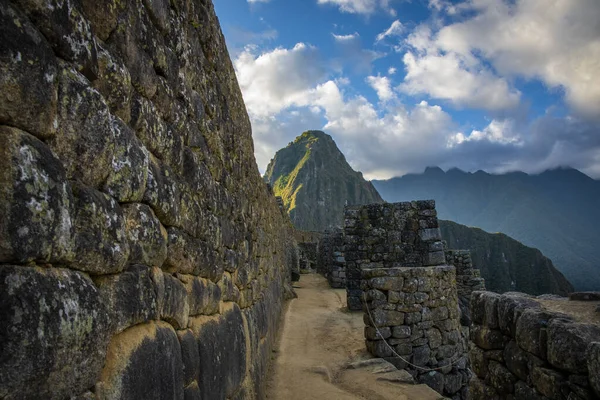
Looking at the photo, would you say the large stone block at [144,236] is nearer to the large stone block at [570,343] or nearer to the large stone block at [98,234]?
the large stone block at [98,234]

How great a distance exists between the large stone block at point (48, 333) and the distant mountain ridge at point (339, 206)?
193 ft

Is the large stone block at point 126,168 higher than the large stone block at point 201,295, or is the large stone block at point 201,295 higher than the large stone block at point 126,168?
the large stone block at point 126,168

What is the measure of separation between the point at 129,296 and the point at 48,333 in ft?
1.80

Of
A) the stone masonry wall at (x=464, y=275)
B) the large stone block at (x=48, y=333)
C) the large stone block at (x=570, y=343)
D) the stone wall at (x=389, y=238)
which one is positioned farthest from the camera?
the stone masonry wall at (x=464, y=275)

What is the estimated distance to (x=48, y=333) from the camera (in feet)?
3.79

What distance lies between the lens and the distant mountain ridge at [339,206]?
66.6 meters

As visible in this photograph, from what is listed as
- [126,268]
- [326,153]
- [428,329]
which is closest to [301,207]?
[326,153]

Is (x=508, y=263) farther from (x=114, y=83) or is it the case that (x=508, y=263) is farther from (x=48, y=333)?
(x=48, y=333)

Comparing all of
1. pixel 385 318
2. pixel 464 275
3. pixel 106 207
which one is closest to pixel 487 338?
pixel 385 318

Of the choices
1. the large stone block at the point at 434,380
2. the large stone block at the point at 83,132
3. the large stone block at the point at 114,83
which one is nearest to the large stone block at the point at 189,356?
the large stone block at the point at 83,132

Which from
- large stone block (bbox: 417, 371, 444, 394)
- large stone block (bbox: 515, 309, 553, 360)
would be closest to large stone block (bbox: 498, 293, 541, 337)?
large stone block (bbox: 515, 309, 553, 360)

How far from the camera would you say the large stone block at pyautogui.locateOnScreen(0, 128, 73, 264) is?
108 cm

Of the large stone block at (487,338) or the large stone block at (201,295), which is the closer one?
the large stone block at (201,295)

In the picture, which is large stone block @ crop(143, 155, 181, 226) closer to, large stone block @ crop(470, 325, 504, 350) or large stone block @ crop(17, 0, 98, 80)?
large stone block @ crop(17, 0, 98, 80)
